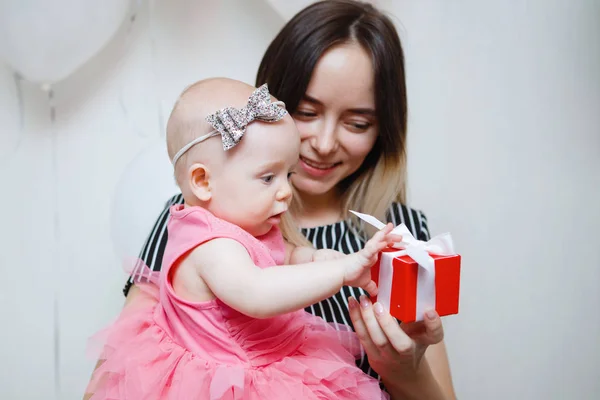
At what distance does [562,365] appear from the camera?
1.86 meters

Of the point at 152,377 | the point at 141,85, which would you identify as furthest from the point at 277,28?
the point at 152,377

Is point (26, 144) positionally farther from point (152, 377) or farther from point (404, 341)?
point (404, 341)

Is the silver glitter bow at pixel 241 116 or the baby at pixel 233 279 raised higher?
the silver glitter bow at pixel 241 116

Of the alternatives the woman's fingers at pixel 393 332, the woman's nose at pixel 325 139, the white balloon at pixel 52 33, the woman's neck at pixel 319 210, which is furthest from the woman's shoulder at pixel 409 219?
the white balloon at pixel 52 33

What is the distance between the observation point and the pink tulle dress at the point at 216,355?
0.89 m

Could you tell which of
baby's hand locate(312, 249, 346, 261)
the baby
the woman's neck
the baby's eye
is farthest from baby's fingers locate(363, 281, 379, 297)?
the woman's neck

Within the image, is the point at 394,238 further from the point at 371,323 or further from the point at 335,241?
the point at 335,241

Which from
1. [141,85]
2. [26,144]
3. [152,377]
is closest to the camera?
[152,377]

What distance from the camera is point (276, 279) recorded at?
849mm

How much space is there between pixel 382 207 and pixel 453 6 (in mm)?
828

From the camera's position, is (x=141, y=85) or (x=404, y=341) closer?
(x=404, y=341)

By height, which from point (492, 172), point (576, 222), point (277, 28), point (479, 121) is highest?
point (277, 28)

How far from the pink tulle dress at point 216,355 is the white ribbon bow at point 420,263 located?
17 cm

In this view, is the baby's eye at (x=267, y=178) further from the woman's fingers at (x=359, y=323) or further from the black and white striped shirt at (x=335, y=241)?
the black and white striped shirt at (x=335, y=241)
